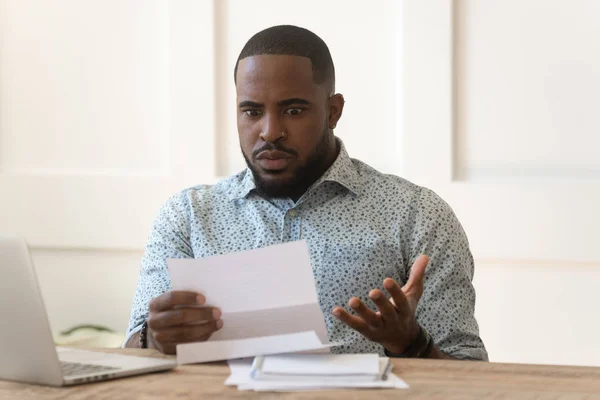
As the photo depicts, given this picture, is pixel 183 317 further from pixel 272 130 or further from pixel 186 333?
pixel 272 130

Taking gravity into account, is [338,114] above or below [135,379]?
above

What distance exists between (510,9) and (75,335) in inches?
56.6

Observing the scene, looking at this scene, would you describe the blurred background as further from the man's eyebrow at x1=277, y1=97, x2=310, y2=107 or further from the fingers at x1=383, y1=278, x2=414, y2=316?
the fingers at x1=383, y1=278, x2=414, y2=316

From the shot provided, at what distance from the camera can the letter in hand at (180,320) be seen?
1.33 meters

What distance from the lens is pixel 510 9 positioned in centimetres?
223

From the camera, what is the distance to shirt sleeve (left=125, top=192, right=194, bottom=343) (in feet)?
5.59

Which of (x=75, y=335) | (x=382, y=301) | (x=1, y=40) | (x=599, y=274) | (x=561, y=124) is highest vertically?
(x=1, y=40)

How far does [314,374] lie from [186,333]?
259 mm

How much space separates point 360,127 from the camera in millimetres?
2346

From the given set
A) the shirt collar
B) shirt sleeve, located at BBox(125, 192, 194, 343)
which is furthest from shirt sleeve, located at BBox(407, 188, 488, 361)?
shirt sleeve, located at BBox(125, 192, 194, 343)

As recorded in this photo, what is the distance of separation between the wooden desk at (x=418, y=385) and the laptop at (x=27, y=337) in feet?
0.05

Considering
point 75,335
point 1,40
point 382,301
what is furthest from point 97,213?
point 382,301

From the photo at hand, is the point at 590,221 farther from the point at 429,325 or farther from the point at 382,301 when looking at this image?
the point at 382,301

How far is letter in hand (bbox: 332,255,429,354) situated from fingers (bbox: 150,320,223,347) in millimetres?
198
